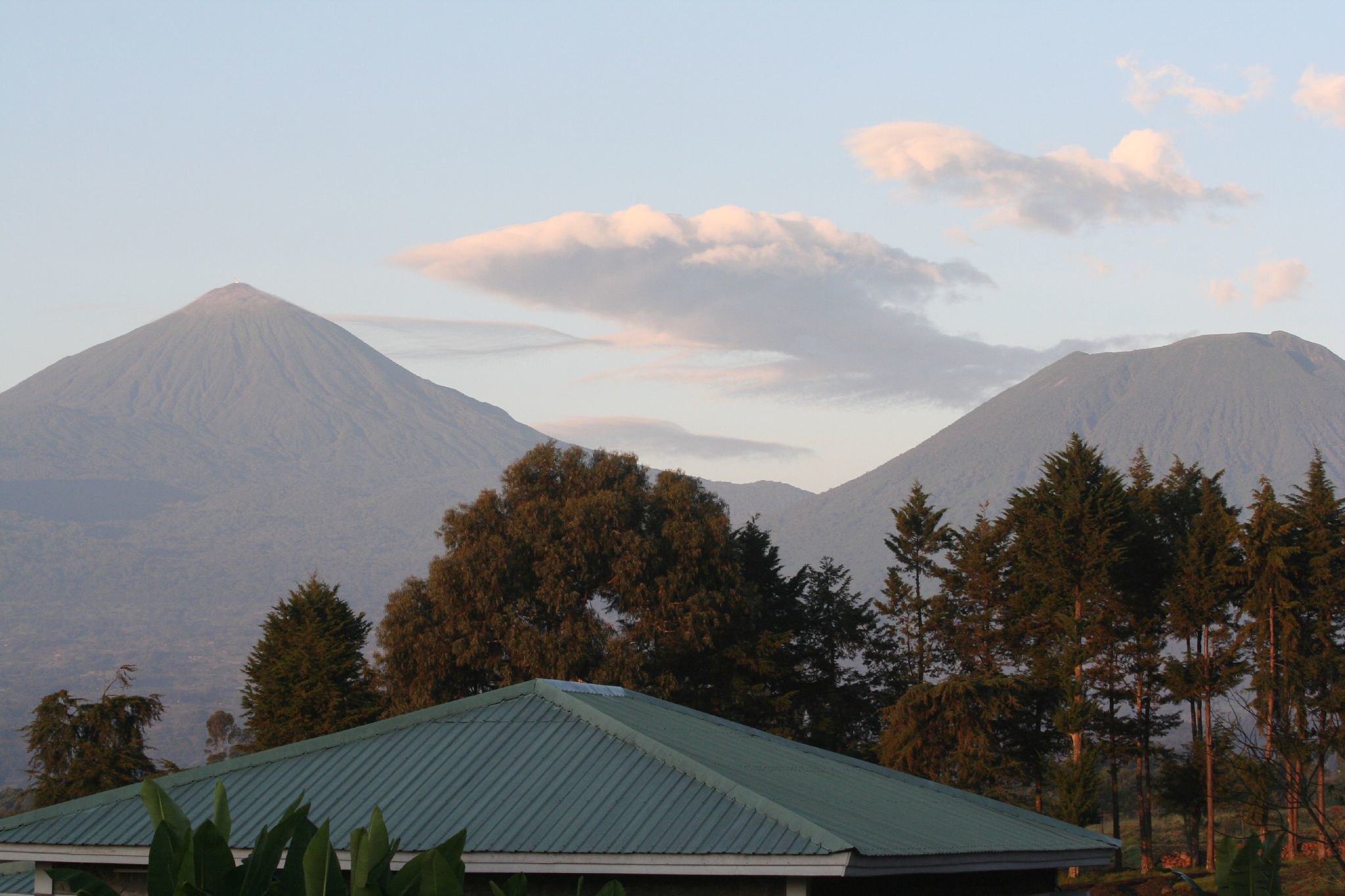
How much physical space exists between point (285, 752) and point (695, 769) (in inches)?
182

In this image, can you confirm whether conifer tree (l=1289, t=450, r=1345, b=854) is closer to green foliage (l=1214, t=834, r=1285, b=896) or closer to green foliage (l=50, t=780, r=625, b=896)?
green foliage (l=1214, t=834, r=1285, b=896)

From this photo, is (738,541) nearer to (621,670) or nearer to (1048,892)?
(621,670)

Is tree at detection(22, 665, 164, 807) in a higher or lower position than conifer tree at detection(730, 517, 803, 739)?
lower

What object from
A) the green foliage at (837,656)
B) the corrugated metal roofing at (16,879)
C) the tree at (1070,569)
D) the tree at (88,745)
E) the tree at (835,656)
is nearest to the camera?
the corrugated metal roofing at (16,879)

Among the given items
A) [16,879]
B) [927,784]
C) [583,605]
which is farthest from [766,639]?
[16,879]

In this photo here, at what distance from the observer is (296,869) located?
6949 millimetres

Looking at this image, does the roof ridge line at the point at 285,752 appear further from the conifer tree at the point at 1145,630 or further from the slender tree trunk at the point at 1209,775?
the conifer tree at the point at 1145,630

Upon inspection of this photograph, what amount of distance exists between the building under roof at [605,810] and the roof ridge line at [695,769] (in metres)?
0.02

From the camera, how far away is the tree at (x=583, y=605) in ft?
136

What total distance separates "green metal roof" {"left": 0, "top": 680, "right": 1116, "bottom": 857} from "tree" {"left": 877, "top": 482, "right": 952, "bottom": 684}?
31976mm

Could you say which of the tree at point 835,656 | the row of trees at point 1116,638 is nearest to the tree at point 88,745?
the tree at point 835,656

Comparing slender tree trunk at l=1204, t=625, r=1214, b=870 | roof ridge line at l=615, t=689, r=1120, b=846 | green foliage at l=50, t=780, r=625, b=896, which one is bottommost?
slender tree trunk at l=1204, t=625, r=1214, b=870

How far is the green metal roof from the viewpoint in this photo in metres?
11.7

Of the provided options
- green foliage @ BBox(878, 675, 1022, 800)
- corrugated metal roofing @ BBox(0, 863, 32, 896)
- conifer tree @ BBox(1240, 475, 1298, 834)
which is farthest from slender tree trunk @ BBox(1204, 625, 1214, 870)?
corrugated metal roofing @ BBox(0, 863, 32, 896)
